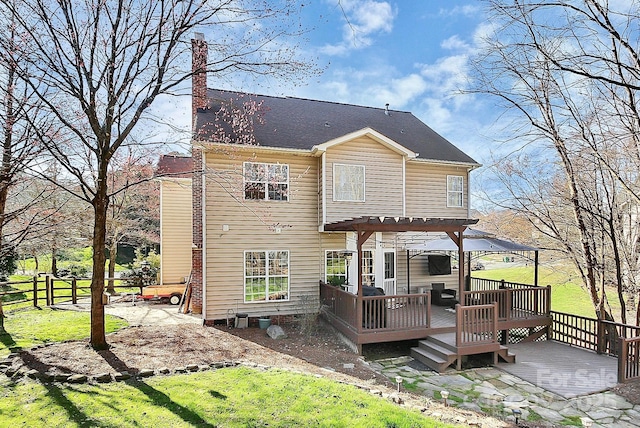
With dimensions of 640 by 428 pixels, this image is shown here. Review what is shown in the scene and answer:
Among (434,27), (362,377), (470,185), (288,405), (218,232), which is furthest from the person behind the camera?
(470,185)

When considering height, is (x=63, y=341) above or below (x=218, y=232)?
below

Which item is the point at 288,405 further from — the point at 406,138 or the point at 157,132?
the point at 406,138

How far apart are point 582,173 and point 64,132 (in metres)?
12.2

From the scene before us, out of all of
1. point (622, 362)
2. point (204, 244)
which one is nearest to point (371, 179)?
point (204, 244)

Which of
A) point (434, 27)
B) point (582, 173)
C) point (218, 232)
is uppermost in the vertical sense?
point (434, 27)

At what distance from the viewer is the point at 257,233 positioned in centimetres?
1067

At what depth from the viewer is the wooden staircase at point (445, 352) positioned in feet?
25.5

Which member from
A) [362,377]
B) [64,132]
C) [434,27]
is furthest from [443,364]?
[64,132]

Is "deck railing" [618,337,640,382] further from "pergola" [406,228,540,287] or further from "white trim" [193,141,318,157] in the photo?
"white trim" [193,141,318,157]

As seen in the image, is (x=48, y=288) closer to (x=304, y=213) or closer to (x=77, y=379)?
(x=77, y=379)

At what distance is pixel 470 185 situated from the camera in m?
13.5

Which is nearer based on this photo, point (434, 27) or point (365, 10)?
point (365, 10)

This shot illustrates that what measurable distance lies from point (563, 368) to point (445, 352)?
271 centimetres

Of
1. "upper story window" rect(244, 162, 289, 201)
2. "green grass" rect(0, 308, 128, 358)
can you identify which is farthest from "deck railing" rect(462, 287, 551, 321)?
"green grass" rect(0, 308, 128, 358)
